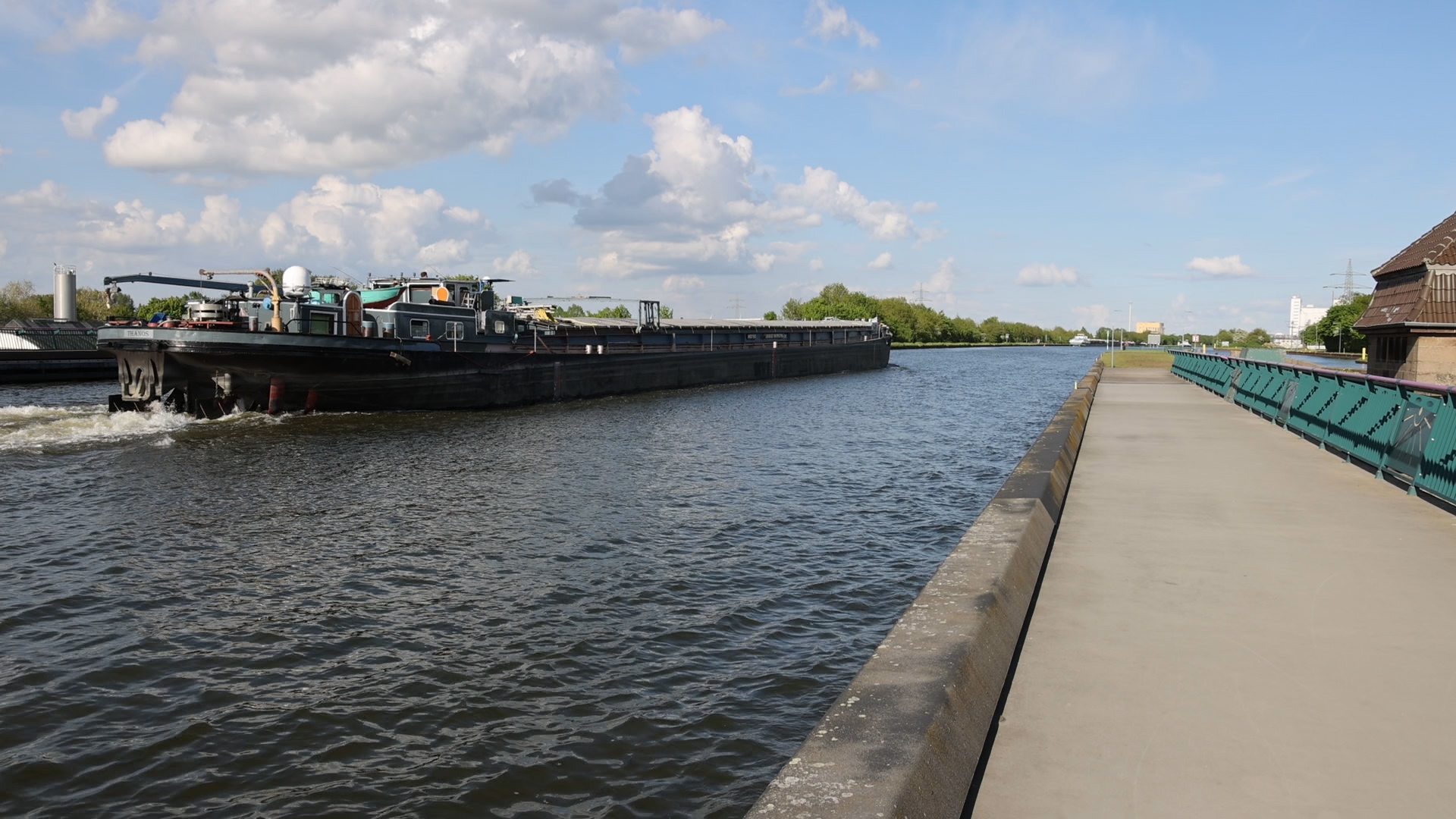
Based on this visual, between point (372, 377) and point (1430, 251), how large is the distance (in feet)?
114

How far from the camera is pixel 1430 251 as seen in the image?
3094 cm

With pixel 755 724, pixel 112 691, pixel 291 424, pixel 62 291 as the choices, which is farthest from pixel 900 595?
pixel 62 291

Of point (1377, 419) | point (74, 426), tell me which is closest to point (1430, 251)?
point (1377, 419)

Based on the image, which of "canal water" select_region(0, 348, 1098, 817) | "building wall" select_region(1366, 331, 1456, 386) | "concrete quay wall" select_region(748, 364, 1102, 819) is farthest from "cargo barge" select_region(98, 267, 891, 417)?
"building wall" select_region(1366, 331, 1456, 386)

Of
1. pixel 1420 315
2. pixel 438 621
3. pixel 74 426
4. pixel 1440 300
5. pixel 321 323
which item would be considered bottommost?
pixel 438 621

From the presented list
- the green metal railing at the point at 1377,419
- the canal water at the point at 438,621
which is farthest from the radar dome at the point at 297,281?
the green metal railing at the point at 1377,419

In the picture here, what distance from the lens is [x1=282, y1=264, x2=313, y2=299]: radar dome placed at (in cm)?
3114

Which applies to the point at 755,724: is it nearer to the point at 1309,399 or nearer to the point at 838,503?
the point at 838,503

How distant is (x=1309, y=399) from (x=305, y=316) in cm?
2525

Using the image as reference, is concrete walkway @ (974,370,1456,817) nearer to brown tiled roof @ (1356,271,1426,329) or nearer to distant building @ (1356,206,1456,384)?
distant building @ (1356,206,1456,384)

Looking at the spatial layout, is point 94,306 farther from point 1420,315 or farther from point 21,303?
point 1420,315

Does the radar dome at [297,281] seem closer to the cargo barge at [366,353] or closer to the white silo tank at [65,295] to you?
the cargo barge at [366,353]

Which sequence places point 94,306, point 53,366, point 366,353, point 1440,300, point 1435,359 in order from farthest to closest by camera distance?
point 94,306 → point 53,366 → point 1440,300 → point 1435,359 → point 366,353

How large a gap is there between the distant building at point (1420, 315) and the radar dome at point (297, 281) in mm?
35281
